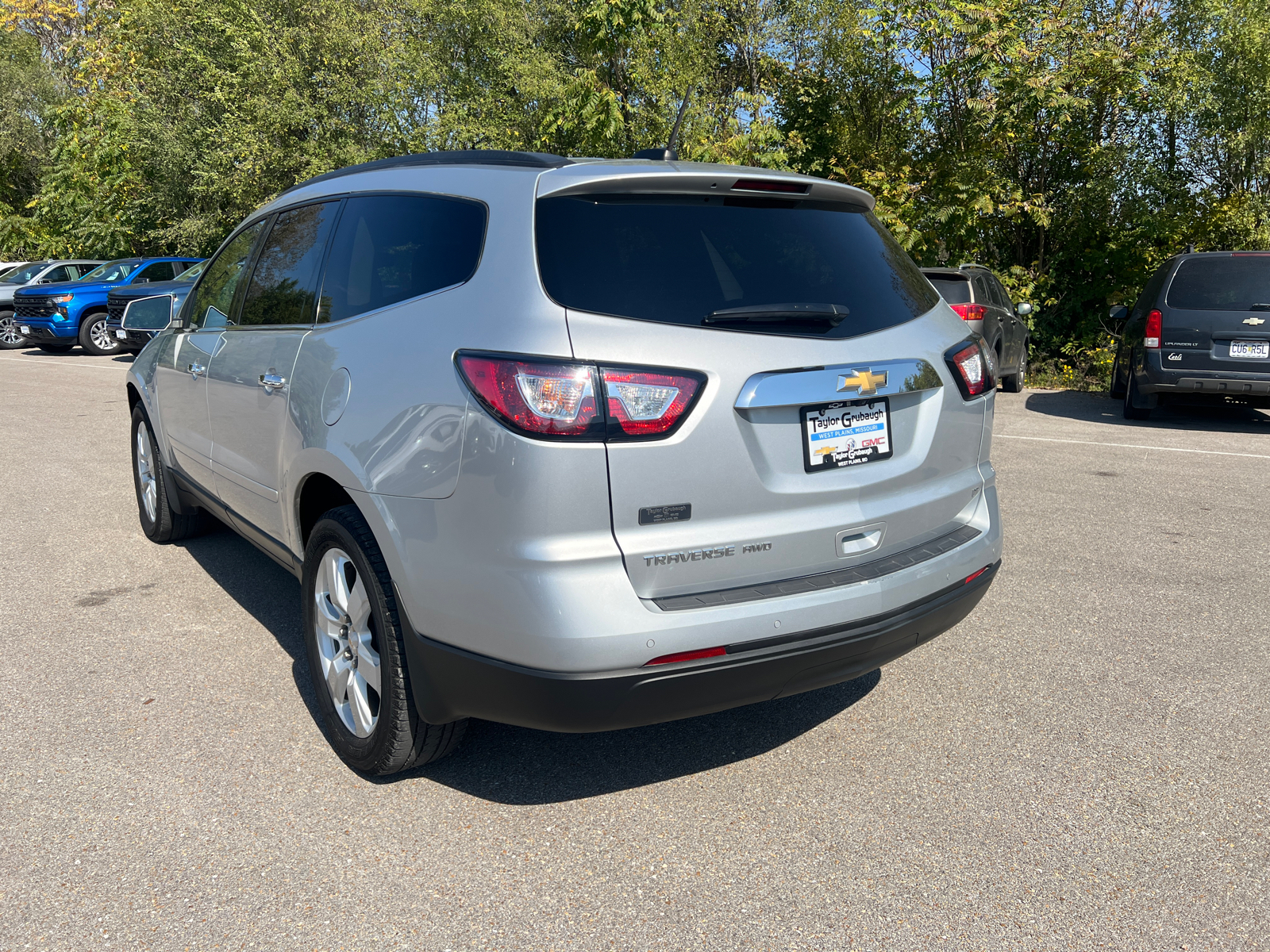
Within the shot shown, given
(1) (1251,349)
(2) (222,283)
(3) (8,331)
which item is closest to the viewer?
(2) (222,283)

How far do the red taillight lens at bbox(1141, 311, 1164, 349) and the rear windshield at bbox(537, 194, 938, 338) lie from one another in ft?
26.8

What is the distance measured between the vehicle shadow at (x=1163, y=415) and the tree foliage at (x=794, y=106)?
325 centimetres

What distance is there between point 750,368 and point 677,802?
1.33 metres

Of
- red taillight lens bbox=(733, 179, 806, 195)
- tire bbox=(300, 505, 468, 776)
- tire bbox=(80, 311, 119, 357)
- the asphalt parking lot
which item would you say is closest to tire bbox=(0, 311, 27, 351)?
tire bbox=(80, 311, 119, 357)

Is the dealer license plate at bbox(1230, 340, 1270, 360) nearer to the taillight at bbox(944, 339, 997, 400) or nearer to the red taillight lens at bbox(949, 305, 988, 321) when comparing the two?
the red taillight lens at bbox(949, 305, 988, 321)

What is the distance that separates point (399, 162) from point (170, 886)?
2.33m

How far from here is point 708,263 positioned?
2713mm

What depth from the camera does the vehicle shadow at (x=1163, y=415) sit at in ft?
34.1

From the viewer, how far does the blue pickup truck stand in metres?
19.7

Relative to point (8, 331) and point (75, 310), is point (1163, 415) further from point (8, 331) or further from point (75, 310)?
point (8, 331)

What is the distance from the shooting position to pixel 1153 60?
46.9 ft

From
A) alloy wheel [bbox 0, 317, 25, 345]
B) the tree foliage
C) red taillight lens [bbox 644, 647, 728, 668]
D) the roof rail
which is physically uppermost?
the tree foliage

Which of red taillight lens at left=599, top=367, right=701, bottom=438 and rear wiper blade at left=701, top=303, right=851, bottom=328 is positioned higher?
rear wiper blade at left=701, top=303, right=851, bottom=328

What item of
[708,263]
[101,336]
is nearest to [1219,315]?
[708,263]
